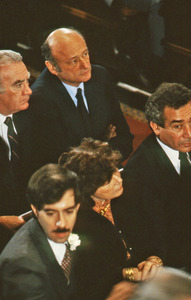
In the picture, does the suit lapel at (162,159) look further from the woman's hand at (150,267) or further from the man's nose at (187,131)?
the woman's hand at (150,267)

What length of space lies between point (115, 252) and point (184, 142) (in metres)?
0.85

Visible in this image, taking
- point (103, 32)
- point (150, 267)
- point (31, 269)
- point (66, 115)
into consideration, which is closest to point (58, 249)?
point (31, 269)

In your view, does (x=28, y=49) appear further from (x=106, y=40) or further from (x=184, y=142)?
(x=184, y=142)

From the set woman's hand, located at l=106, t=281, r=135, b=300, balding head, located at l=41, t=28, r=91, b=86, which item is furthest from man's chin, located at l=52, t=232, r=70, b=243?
balding head, located at l=41, t=28, r=91, b=86

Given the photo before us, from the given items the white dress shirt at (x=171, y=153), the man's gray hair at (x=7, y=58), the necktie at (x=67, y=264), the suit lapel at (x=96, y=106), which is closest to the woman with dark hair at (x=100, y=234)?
the necktie at (x=67, y=264)

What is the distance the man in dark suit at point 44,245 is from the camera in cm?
195

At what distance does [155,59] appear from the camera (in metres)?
5.41

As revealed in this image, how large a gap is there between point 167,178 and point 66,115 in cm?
95

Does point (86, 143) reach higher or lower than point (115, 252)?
higher

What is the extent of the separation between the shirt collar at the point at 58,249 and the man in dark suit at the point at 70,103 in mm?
1129

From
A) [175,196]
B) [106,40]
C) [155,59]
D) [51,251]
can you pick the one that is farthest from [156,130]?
[106,40]

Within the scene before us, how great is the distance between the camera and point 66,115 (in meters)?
3.26

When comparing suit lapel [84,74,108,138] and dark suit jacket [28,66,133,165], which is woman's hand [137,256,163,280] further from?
suit lapel [84,74,108,138]

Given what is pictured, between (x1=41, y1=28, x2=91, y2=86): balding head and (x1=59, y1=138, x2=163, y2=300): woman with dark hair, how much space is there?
793 mm
